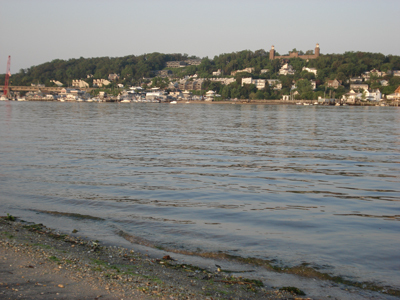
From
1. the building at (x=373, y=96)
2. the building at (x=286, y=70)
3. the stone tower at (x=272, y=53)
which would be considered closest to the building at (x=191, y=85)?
the building at (x=286, y=70)

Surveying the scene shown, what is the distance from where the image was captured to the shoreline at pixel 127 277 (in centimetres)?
419

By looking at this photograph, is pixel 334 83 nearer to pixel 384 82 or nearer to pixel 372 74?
pixel 384 82

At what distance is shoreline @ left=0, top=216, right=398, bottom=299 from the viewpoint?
4188 millimetres

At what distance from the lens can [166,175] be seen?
11.7 meters

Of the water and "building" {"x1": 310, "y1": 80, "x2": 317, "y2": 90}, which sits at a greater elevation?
"building" {"x1": 310, "y1": 80, "x2": 317, "y2": 90}

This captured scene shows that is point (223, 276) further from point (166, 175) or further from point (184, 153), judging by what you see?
point (184, 153)

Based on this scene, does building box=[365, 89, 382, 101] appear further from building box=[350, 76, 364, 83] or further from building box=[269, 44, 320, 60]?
building box=[269, 44, 320, 60]

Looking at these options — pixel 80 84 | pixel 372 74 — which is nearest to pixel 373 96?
pixel 372 74

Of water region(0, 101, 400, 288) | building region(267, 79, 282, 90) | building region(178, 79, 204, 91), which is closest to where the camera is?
water region(0, 101, 400, 288)

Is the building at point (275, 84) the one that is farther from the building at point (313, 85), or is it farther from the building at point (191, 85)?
the building at point (191, 85)

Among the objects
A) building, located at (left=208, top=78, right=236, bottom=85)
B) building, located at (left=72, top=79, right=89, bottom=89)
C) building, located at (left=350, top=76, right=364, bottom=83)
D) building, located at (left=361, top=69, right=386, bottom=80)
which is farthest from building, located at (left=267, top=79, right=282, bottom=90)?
building, located at (left=72, top=79, right=89, bottom=89)

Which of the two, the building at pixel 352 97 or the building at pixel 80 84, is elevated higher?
the building at pixel 80 84

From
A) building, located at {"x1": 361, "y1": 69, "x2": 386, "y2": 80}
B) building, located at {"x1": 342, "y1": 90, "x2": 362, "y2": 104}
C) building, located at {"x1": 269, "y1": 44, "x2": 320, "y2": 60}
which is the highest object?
building, located at {"x1": 269, "y1": 44, "x2": 320, "y2": 60}

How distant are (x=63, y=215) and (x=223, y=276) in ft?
13.2
